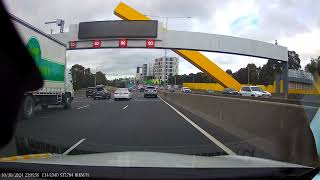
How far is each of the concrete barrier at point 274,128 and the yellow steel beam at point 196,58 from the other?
4537 centimetres

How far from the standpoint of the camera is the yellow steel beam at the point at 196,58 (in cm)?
6194

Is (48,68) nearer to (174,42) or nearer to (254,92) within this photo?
(254,92)

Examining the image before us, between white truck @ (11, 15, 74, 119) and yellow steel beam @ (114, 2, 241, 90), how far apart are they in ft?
108

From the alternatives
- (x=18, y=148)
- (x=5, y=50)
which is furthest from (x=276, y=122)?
(x=5, y=50)

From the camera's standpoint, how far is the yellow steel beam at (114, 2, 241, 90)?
6194 centimetres

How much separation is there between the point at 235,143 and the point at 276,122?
1835 millimetres

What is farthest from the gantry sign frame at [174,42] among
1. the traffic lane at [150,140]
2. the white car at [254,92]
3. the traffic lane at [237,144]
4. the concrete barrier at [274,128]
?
the traffic lane at [237,144]

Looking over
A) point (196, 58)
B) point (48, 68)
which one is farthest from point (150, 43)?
point (48, 68)

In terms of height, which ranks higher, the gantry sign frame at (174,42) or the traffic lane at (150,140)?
the gantry sign frame at (174,42)

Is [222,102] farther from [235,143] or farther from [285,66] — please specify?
[285,66]

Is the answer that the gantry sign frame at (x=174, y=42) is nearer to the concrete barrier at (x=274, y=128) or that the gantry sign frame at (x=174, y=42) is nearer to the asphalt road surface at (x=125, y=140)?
the asphalt road surface at (x=125, y=140)

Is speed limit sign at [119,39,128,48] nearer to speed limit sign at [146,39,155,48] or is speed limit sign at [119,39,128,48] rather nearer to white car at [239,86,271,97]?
speed limit sign at [146,39,155,48]

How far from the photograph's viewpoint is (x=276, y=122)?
11.3 m

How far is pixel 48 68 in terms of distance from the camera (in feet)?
76.7
